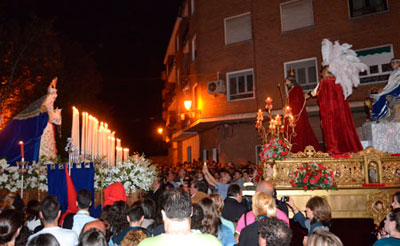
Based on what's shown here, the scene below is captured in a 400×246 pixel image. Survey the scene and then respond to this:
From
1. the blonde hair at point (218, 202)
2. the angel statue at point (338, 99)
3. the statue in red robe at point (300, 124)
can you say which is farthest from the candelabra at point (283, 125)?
the blonde hair at point (218, 202)

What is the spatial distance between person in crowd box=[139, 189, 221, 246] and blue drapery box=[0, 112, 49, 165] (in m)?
6.55

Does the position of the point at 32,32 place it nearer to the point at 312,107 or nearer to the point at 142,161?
the point at 142,161

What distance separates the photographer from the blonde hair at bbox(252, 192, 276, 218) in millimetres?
4117

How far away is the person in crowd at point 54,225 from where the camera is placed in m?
3.74

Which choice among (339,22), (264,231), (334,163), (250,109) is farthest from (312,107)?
(264,231)

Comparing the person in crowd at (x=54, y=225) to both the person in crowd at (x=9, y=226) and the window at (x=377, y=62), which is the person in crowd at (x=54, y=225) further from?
the window at (x=377, y=62)

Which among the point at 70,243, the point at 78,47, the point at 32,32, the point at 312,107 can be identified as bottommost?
the point at 70,243

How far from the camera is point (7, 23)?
18453mm

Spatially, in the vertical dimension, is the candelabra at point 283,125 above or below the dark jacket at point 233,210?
above

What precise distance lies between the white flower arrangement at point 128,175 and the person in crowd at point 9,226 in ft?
12.9

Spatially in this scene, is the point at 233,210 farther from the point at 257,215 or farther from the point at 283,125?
the point at 283,125

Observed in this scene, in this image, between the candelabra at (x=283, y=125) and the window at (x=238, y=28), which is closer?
the candelabra at (x=283, y=125)

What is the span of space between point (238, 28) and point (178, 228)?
762 inches

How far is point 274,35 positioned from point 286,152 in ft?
42.0
